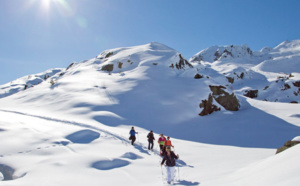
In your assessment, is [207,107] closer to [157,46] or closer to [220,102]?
[220,102]

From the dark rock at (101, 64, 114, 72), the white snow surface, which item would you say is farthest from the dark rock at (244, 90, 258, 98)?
the dark rock at (101, 64, 114, 72)

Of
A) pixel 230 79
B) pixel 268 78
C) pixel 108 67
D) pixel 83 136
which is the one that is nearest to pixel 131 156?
pixel 83 136

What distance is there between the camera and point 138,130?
19.0 meters

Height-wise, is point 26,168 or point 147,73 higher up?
point 147,73

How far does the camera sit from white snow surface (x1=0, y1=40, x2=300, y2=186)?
7203mm

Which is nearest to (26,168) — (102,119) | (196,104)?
(102,119)

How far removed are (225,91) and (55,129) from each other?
66.5 feet

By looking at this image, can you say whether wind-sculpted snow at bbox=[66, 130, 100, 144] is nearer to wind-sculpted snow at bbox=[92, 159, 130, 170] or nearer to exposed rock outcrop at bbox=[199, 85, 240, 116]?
wind-sculpted snow at bbox=[92, 159, 130, 170]

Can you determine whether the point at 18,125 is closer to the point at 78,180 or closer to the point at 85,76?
the point at 78,180

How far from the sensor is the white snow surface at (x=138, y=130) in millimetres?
7203

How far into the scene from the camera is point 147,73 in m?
32.6

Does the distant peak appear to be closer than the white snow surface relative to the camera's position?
No

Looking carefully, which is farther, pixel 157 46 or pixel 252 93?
pixel 252 93

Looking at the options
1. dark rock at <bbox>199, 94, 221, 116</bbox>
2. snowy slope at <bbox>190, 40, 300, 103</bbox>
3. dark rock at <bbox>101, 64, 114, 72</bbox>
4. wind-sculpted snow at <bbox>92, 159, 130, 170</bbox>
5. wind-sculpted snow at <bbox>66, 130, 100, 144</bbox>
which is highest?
snowy slope at <bbox>190, 40, 300, 103</bbox>
